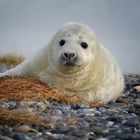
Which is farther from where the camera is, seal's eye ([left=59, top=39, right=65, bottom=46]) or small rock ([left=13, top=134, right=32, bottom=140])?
seal's eye ([left=59, top=39, right=65, bottom=46])

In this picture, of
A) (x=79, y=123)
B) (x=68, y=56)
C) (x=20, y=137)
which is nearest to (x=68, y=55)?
(x=68, y=56)

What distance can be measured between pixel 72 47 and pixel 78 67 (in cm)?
46

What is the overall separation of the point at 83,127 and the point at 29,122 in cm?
77

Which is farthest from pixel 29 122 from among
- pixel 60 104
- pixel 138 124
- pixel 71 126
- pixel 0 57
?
pixel 0 57

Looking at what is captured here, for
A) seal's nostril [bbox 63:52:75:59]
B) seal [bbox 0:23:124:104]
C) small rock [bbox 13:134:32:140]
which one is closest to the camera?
small rock [bbox 13:134:32:140]

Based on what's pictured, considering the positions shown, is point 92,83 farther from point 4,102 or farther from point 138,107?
point 4,102

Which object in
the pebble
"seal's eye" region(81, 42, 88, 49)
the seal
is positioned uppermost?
"seal's eye" region(81, 42, 88, 49)

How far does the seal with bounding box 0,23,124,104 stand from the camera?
10.5 metres

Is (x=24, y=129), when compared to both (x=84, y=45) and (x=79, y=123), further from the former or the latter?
(x=84, y=45)

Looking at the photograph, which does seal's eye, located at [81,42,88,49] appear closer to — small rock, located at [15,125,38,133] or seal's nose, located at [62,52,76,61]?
seal's nose, located at [62,52,76,61]

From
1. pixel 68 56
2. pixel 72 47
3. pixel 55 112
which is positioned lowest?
pixel 55 112

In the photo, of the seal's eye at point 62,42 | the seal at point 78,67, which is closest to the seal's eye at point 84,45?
the seal at point 78,67

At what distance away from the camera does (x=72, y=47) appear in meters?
10.4

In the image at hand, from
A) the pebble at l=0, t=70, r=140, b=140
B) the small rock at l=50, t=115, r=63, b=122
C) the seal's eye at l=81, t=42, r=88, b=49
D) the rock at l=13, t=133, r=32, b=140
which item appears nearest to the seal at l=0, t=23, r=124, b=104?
the seal's eye at l=81, t=42, r=88, b=49
